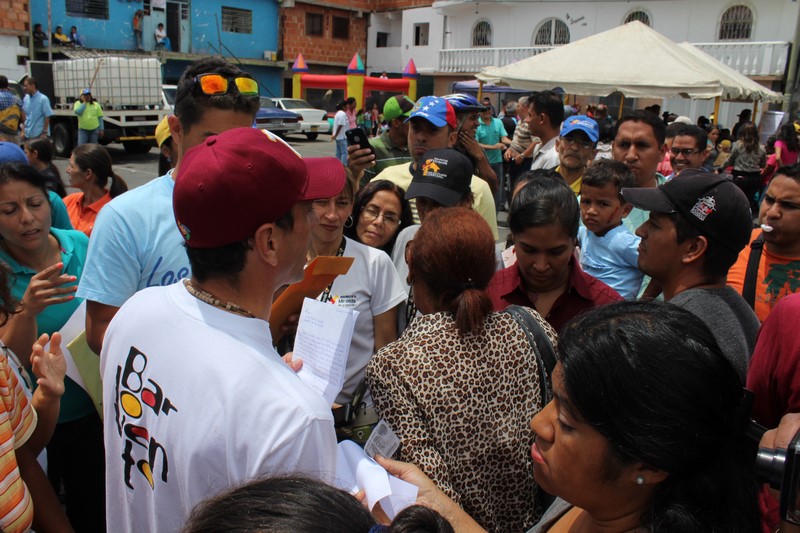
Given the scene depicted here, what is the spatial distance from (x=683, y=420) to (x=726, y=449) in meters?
0.14

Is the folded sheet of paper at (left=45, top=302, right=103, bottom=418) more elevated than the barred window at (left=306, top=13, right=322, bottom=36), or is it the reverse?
the barred window at (left=306, top=13, right=322, bottom=36)

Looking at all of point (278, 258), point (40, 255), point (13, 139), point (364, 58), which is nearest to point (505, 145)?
point (13, 139)

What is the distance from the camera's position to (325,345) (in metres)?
1.88

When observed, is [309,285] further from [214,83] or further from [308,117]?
[308,117]

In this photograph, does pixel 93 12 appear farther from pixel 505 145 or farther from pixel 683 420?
pixel 683 420

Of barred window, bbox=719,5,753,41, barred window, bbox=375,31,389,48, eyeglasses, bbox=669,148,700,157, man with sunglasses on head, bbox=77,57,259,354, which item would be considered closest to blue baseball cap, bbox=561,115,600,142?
eyeglasses, bbox=669,148,700,157

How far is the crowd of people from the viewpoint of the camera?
1.17m

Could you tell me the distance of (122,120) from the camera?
1603cm


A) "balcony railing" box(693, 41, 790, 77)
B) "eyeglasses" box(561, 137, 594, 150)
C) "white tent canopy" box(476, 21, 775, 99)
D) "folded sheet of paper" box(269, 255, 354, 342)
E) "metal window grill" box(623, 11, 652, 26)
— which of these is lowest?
"folded sheet of paper" box(269, 255, 354, 342)

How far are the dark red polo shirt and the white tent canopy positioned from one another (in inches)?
273

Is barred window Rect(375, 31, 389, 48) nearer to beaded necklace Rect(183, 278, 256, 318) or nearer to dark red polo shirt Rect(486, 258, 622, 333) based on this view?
dark red polo shirt Rect(486, 258, 622, 333)

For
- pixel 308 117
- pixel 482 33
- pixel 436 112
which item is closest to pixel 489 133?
pixel 436 112

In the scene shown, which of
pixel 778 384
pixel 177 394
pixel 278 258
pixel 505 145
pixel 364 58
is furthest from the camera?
pixel 364 58

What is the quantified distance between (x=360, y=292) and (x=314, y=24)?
1373 inches
